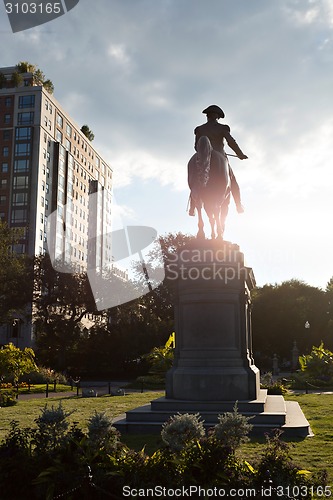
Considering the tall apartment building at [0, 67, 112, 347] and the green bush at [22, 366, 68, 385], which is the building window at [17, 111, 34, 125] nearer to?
the tall apartment building at [0, 67, 112, 347]

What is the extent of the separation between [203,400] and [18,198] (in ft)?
233

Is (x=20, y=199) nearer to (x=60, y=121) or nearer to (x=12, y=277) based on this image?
(x=60, y=121)

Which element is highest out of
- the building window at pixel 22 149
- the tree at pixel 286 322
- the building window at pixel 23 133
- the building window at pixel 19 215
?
the building window at pixel 23 133

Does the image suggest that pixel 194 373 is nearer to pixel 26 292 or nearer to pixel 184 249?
pixel 184 249

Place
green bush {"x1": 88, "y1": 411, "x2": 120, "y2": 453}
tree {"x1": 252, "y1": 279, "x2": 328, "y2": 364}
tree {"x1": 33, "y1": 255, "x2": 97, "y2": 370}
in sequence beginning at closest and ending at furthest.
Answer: green bush {"x1": 88, "y1": 411, "x2": 120, "y2": 453}, tree {"x1": 33, "y1": 255, "x2": 97, "y2": 370}, tree {"x1": 252, "y1": 279, "x2": 328, "y2": 364}

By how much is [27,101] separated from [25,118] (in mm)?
2827

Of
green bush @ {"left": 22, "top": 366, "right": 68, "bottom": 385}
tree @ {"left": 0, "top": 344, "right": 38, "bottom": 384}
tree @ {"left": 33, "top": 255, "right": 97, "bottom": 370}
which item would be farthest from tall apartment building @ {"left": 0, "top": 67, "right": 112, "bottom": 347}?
tree @ {"left": 0, "top": 344, "right": 38, "bottom": 384}

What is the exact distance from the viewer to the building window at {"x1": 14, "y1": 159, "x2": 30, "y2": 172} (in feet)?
258

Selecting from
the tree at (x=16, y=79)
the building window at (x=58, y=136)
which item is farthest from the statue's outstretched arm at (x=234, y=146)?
the tree at (x=16, y=79)

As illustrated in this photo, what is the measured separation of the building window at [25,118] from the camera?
80.8 m

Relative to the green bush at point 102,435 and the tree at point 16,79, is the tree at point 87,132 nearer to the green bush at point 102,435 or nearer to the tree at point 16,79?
the tree at point 16,79

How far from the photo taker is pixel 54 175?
276 ft

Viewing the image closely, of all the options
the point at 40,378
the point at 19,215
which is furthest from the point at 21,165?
the point at 40,378

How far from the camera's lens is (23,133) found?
80.6 meters
